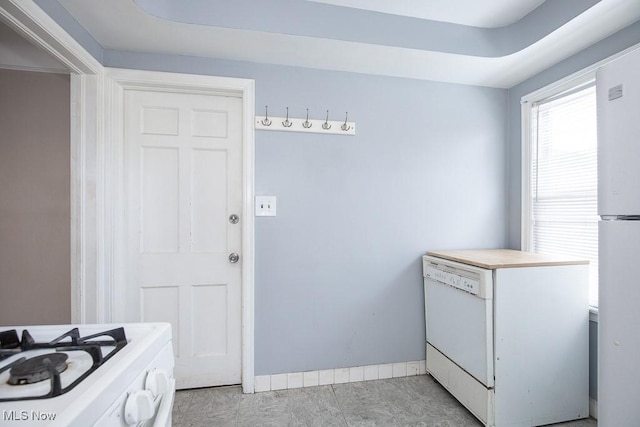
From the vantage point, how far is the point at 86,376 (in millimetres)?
569

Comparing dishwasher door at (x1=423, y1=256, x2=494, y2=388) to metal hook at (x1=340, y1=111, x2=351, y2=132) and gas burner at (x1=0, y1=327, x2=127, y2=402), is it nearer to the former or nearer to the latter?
metal hook at (x1=340, y1=111, x2=351, y2=132)

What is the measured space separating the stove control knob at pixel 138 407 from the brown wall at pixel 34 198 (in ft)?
6.74

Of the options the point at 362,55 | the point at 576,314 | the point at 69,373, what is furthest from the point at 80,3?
the point at 576,314

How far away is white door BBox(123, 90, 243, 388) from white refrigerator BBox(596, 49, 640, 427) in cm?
185

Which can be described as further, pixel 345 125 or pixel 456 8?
pixel 345 125

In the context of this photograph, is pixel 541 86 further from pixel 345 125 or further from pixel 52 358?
pixel 52 358

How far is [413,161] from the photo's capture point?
2137 mm

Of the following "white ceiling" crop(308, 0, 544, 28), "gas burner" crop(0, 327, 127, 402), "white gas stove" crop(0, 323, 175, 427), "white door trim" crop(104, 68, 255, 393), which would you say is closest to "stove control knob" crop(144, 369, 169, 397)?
"white gas stove" crop(0, 323, 175, 427)

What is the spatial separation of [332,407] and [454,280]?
109 cm

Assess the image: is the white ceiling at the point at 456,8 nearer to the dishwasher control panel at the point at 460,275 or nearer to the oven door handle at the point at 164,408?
the dishwasher control panel at the point at 460,275

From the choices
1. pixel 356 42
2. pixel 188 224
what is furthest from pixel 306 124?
pixel 188 224

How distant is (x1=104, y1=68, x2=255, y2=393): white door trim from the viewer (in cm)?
178

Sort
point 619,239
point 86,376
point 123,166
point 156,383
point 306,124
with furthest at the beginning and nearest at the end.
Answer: point 306,124, point 123,166, point 619,239, point 156,383, point 86,376

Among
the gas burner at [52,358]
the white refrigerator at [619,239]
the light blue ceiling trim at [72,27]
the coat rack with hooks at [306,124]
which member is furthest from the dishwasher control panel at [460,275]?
the light blue ceiling trim at [72,27]
